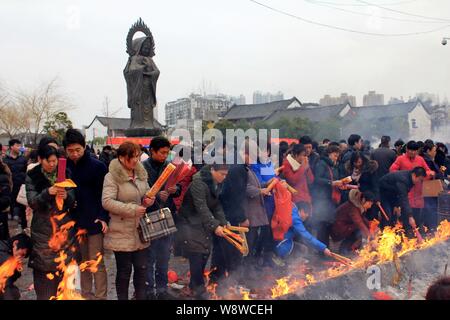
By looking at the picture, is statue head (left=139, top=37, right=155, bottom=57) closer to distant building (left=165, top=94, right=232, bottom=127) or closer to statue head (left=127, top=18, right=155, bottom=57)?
statue head (left=127, top=18, right=155, bottom=57)

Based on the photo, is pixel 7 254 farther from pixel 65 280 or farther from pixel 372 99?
pixel 372 99

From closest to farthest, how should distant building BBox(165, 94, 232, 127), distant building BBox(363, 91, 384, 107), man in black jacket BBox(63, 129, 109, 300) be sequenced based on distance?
man in black jacket BBox(63, 129, 109, 300) < distant building BBox(165, 94, 232, 127) < distant building BBox(363, 91, 384, 107)

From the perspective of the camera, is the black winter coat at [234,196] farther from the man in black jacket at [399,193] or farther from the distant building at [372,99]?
the distant building at [372,99]

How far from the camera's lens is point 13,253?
11.1 ft

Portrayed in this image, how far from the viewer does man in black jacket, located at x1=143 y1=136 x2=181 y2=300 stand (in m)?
4.30

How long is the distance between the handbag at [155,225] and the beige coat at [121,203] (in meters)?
0.06

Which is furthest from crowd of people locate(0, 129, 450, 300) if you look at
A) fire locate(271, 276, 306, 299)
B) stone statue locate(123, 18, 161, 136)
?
stone statue locate(123, 18, 161, 136)

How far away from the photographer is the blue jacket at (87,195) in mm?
3912

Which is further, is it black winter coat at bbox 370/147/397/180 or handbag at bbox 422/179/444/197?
black winter coat at bbox 370/147/397/180

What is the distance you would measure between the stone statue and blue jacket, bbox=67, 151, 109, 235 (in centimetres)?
714

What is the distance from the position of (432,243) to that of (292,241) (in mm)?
2121

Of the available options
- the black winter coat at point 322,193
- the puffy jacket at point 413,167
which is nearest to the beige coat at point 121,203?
the black winter coat at point 322,193

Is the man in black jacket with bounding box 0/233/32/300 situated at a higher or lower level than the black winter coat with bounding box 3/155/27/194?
lower
